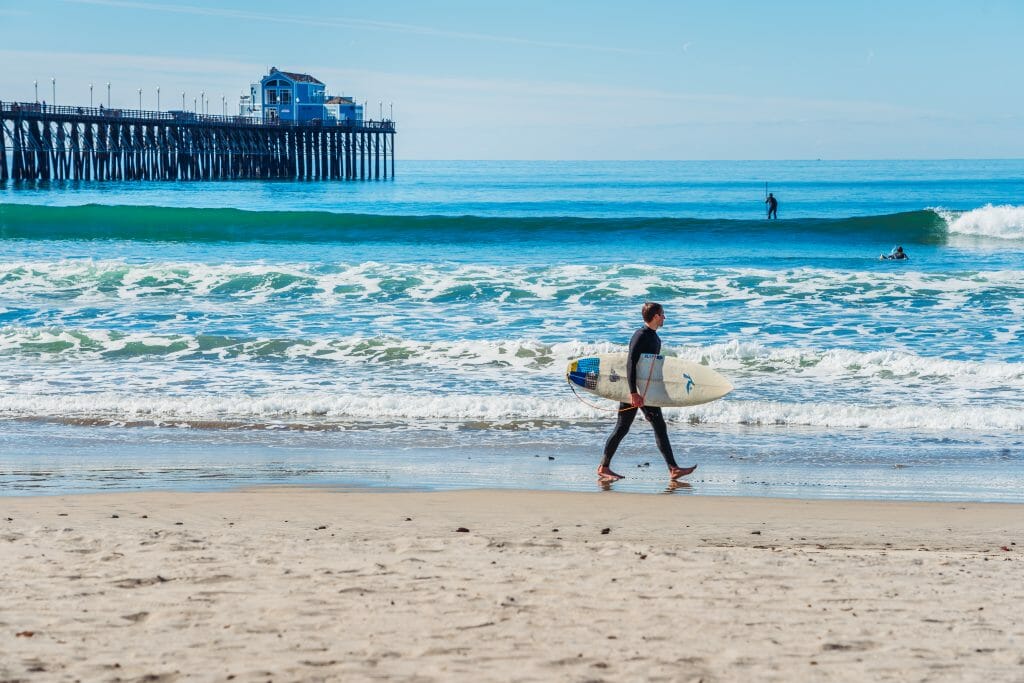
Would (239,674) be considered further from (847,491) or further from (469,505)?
(847,491)

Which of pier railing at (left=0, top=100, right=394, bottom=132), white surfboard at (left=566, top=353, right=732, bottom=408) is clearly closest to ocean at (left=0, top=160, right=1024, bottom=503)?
white surfboard at (left=566, top=353, right=732, bottom=408)

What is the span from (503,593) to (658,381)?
3.76m

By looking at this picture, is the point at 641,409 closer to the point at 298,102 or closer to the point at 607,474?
the point at 607,474

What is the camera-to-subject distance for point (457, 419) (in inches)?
403

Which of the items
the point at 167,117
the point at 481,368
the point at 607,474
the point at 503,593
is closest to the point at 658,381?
the point at 607,474

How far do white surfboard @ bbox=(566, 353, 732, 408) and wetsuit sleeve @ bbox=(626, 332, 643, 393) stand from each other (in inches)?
7.0

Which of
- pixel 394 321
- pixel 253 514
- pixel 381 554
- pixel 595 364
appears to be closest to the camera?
pixel 381 554

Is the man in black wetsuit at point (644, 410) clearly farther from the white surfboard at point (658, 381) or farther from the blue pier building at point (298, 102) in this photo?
the blue pier building at point (298, 102)

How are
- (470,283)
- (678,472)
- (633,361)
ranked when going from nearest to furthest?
(678,472) < (633,361) < (470,283)

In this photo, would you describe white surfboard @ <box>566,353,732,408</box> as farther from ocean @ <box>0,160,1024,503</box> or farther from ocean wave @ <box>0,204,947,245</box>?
ocean wave @ <box>0,204,947,245</box>

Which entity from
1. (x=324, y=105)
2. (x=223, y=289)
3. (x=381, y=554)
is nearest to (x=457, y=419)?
(x=381, y=554)

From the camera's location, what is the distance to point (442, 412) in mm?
10438

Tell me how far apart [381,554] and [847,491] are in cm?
356

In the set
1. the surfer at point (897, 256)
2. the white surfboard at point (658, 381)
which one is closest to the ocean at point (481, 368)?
the surfer at point (897, 256)
